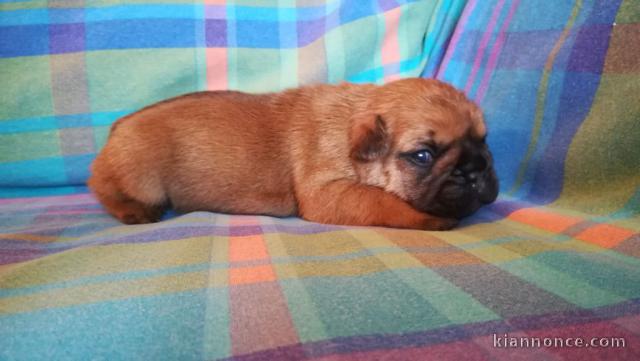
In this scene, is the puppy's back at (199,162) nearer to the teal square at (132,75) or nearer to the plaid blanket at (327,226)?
the plaid blanket at (327,226)

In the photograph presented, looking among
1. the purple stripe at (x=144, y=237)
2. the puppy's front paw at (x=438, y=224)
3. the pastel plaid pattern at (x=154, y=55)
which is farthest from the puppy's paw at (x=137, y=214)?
the puppy's front paw at (x=438, y=224)

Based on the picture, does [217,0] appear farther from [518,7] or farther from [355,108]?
[518,7]

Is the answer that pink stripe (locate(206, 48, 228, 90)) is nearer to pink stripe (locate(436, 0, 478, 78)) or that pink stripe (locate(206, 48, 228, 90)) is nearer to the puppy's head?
the puppy's head

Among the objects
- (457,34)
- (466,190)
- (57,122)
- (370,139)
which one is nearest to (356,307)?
(466,190)

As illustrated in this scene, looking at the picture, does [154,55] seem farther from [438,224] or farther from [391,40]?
[438,224]

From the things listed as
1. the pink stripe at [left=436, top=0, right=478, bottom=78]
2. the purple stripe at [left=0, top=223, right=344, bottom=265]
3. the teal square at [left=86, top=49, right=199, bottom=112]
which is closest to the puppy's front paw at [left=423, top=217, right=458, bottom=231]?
the purple stripe at [left=0, top=223, right=344, bottom=265]

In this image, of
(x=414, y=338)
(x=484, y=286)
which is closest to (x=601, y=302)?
(x=484, y=286)

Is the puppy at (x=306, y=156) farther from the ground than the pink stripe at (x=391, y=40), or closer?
closer
